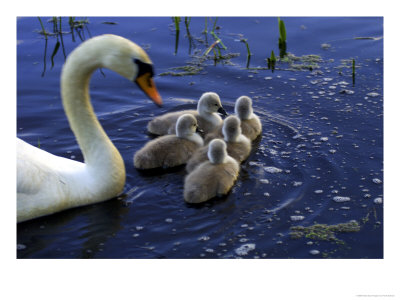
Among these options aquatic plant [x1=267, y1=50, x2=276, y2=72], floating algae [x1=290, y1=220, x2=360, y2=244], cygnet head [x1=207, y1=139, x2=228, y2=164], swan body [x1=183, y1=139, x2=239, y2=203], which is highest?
aquatic plant [x1=267, y1=50, x2=276, y2=72]

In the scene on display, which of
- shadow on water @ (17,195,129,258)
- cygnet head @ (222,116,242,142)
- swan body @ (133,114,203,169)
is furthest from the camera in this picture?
cygnet head @ (222,116,242,142)

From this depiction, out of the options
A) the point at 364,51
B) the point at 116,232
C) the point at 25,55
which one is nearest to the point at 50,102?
the point at 25,55

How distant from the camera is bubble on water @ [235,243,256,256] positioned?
538 cm

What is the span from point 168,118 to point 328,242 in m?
3.20

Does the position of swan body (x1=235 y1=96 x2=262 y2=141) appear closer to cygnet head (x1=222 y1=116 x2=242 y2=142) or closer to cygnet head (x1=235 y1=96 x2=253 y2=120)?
cygnet head (x1=235 y1=96 x2=253 y2=120)

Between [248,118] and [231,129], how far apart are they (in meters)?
0.64

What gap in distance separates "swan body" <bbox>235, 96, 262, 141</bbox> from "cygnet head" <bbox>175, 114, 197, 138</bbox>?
2.59ft

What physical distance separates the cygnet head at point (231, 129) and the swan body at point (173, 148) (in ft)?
1.28

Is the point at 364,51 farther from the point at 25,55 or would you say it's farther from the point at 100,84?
the point at 25,55

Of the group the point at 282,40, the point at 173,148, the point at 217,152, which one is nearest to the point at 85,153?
the point at 173,148

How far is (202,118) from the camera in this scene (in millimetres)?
8047

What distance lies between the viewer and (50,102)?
340 inches

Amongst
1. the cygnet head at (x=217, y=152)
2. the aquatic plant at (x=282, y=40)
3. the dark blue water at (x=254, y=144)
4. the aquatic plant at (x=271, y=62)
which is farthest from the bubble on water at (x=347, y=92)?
the cygnet head at (x=217, y=152)

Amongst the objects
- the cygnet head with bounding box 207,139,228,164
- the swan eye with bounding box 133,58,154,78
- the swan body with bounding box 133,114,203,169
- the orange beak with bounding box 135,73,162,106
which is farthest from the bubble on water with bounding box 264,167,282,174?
the swan eye with bounding box 133,58,154,78
